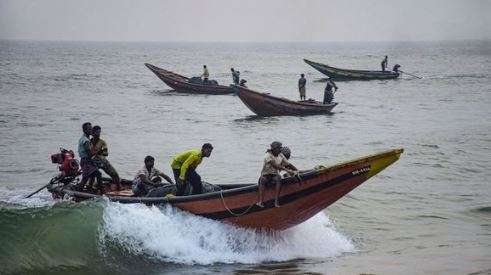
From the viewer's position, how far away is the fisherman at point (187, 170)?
35.6 ft

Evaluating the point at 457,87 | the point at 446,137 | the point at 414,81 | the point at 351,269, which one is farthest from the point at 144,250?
the point at 414,81

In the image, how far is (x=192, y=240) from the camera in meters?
11.1

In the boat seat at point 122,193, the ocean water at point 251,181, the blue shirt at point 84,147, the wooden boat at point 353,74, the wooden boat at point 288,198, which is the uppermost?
the wooden boat at point 353,74

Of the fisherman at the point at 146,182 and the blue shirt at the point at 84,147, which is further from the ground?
the blue shirt at the point at 84,147

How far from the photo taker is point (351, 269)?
10.2m

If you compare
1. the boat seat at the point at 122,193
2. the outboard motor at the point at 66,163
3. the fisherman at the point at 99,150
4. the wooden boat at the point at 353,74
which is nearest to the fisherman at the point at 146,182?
the boat seat at the point at 122,193

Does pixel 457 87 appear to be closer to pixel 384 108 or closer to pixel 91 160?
pixel 384 108

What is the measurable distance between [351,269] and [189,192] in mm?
3254

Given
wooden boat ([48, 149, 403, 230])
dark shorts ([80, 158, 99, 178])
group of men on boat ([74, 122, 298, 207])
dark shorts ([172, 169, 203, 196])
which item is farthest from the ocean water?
dark shorts ([80, 158, 99, 178])

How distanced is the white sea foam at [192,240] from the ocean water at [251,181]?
0.02 meters

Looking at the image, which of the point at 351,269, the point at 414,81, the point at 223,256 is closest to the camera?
the point at 351,269

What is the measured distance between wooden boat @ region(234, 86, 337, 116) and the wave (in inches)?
712

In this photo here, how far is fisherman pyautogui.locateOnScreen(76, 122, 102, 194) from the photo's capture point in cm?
1219

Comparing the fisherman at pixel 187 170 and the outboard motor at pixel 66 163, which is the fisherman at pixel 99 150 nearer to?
the outboard motor at pixel 66 163
